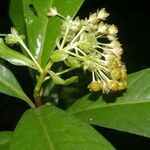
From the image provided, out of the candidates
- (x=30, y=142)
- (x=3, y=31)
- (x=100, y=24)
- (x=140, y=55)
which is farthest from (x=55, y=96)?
(x=140, y=55)

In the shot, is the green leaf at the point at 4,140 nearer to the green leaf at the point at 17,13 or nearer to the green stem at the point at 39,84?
the green stem at the point at 39,84

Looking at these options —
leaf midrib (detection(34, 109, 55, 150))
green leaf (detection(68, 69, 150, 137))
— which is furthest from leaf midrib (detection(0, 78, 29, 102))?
green leaf (detection(68, 69, 150, 137))

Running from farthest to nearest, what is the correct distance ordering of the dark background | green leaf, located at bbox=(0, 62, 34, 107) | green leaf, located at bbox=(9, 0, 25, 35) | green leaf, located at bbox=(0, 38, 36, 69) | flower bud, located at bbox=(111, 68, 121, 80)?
the dark background → green leaf, located at bbox=(9, 0, 25, 35) → green leaf, located at bbox=(0, 62, 34, 107) → green leaf, located at bbox=(0, 38, 36, 69) → flower bud, located at bbox=(111, 68, 121, 80)

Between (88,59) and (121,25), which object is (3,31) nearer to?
(121,25)

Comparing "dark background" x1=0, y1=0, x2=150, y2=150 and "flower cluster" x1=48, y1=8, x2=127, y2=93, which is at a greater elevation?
"flower cluster" x1=48, y1=8, x2=127, y2=93

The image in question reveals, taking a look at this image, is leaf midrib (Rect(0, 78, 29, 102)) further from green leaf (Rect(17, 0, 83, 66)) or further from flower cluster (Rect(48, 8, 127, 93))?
flower cluster (Rect(48, 8, 127, 93))

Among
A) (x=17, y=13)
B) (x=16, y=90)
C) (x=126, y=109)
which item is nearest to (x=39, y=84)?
(x=16, y=90)

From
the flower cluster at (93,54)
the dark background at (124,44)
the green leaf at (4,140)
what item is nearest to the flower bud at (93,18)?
the flower cluster at (93,54)
